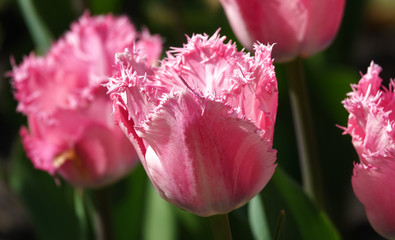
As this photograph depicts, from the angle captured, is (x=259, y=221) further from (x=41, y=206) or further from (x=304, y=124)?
(x=41, y=206)

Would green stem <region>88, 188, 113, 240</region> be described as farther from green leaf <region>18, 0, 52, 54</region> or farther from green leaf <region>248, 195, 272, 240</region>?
green leaf <region>18, 0, 52, 54</region>

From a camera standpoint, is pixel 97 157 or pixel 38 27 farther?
pixel 38 27

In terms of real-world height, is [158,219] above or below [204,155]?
below

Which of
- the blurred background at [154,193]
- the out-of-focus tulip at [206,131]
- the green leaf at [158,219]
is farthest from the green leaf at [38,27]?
the out-of-focus tulip at [206,131]

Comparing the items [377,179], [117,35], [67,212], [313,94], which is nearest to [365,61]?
[313,94]

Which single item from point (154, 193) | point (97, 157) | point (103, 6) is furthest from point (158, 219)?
point (103, 6)

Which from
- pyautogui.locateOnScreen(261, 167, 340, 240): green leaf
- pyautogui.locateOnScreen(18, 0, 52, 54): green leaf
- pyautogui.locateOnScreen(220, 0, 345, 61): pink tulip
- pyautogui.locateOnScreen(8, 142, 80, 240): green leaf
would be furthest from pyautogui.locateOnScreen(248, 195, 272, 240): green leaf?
pyautogui.locateOnScreen(18, 0, 52, 54): green leaf
